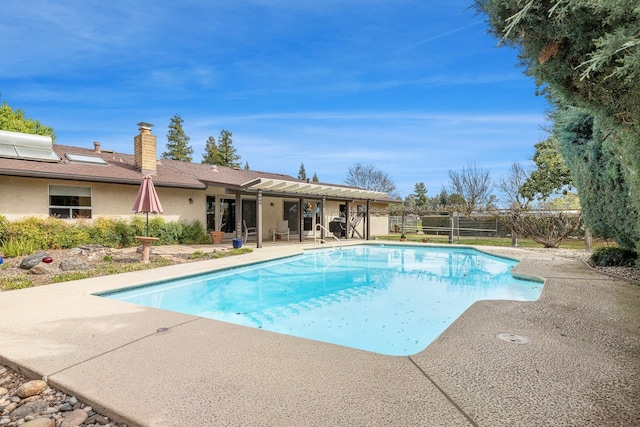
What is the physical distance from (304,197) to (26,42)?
12.9m

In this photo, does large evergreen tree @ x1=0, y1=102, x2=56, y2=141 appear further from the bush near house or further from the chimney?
the bush near house

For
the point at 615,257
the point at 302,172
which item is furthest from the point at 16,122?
the point at 302,172

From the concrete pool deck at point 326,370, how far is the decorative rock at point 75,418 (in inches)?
4.4

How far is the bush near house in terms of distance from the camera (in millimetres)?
10867

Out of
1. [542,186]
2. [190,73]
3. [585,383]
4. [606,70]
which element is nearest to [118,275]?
[585,383]

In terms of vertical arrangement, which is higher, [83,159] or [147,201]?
[83,159]

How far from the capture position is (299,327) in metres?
5.91

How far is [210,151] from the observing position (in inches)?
1729

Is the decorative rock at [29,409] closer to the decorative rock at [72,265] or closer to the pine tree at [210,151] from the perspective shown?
the decorative rock at [72,265]

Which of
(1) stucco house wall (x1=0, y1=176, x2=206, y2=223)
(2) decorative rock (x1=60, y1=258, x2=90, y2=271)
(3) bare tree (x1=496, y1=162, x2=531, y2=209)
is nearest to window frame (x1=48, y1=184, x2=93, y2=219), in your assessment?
(1) stucco house wall (x1=0, y1=176, x2=206, y2=223)

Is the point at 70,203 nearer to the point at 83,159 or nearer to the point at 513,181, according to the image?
the point at 83,159

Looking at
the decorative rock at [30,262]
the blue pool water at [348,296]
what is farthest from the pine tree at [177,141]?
the decorative rock at [30,262]

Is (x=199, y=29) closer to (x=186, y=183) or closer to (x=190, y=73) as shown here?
(x=190, y=73)

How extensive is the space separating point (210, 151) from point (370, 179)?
21.7 m
